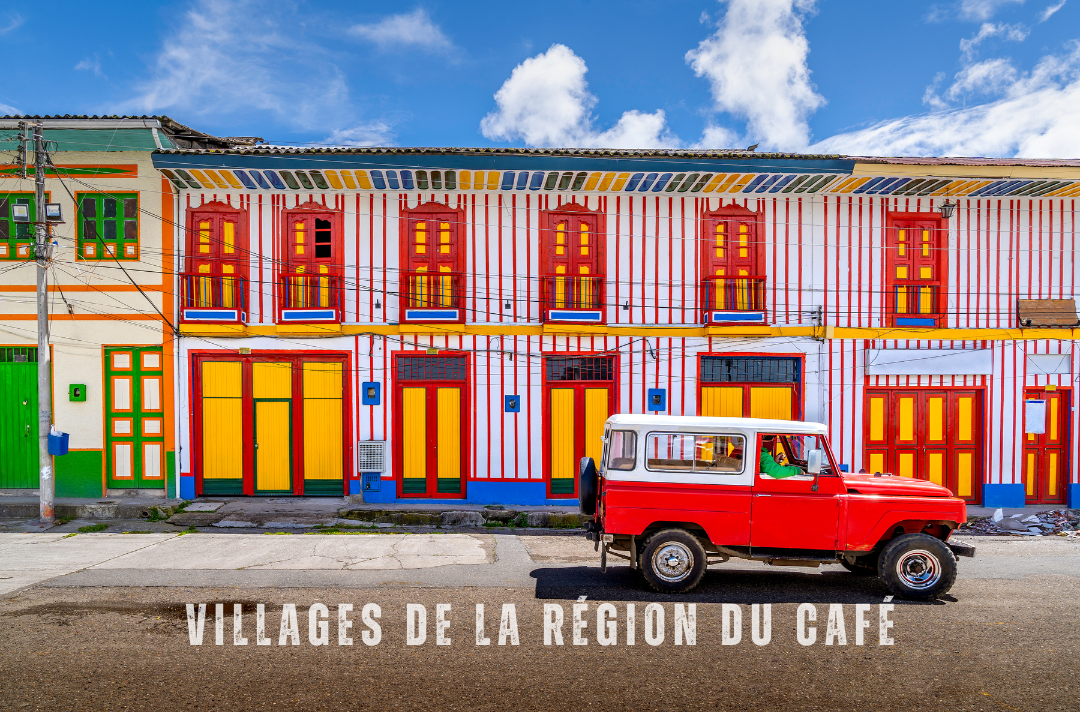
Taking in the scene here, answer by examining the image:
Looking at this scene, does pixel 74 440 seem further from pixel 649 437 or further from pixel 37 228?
pixel 649 437

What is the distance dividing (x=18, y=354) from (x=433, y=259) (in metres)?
8.76

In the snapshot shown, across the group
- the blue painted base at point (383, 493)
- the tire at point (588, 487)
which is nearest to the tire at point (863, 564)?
the tire at point (588, 487)

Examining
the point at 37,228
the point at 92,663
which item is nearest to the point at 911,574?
the point at 92,663

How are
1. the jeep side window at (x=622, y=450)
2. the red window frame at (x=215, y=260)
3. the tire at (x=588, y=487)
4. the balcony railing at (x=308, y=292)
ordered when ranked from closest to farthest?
the jeep side window at (x=622, y=450) < the tire at (x=588, y=487) < the red window frame at (x=215, y=260) < the balcony railing at (x=308, y=292)

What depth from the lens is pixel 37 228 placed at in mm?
11055

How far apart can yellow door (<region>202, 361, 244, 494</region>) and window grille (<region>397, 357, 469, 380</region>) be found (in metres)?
3.48

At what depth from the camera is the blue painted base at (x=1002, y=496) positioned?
1323 centimetres

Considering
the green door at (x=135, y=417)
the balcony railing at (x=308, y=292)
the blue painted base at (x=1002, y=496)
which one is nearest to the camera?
the green door at (x=135, y=417)

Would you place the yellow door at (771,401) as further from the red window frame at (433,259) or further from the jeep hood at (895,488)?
the red window frame at (433,259)

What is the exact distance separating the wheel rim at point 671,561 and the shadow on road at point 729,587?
22cm

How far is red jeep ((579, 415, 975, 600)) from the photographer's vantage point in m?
7.04

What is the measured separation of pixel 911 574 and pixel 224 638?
7.46 metres

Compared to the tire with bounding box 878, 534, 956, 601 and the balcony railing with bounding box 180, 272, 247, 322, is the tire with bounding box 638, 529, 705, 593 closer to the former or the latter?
the tire with bounding box 878, 534, 956, 601

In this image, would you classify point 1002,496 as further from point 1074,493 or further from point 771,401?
point 771,401
